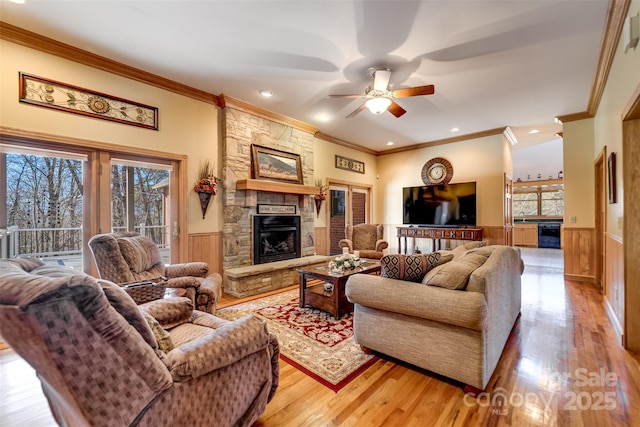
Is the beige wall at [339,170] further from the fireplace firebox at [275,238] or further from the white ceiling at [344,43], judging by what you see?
the white ceiling at [344,43]

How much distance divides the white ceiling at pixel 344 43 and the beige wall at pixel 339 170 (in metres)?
1.78

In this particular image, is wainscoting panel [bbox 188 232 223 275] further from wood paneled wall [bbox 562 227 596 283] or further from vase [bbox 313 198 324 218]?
wood paneled wall [bbox 562 227 596 283]

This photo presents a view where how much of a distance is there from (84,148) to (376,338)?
3679 mm

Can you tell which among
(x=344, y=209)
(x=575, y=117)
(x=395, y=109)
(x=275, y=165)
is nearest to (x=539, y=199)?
(x=575, y=117)

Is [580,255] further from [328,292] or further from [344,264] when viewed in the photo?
[328,292]

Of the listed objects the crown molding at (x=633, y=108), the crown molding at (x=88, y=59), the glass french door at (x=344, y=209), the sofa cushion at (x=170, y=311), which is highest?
the crown molding at (x=88, y=59)

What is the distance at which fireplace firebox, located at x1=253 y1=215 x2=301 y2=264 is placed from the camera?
457 cm

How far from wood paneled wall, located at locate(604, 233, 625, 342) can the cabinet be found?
7.70 metres

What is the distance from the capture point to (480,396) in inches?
70.8

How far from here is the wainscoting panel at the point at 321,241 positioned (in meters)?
5.95

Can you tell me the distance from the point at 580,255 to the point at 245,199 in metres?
5.79

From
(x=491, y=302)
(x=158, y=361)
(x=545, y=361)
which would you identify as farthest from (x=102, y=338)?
(x=545, y=361)

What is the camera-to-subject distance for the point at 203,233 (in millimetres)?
4027

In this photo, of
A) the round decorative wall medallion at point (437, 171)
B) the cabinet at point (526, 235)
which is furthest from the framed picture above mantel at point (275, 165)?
the cabinet at point (526, 235)
